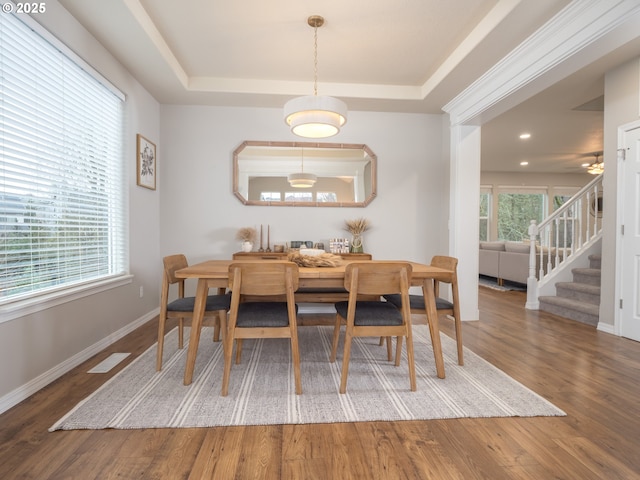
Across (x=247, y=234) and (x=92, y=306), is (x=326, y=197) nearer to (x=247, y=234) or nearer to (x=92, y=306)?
(x=247, y=234)

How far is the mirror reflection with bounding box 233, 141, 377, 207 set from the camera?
4141 millimetres

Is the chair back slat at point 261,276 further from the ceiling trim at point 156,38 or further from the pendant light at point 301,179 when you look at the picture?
the pendant light at point 301,179

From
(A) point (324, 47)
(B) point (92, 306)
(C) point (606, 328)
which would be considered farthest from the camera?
(C) point (606, 328)

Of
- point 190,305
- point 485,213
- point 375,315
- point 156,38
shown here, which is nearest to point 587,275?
point 375,315

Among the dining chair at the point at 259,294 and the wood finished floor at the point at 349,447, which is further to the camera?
the dining chair at the point at 259,294

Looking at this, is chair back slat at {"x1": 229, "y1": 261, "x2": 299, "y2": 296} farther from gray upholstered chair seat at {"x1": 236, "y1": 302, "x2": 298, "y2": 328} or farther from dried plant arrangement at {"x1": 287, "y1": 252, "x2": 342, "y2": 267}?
dried plant arrangement at {"x1": 287, "y1": 252, "x2": 342, "y2": 267}

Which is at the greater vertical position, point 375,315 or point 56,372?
point 375,315

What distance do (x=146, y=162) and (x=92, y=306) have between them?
1.63 meters

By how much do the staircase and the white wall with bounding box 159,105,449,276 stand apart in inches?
61.3

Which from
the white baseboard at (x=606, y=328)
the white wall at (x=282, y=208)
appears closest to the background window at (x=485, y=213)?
the white wall at (x=282, y=208)

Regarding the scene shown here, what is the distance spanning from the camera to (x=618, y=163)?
333 cm

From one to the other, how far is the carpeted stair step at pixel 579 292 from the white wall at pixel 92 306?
4.93m

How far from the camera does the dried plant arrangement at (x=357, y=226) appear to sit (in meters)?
4.17

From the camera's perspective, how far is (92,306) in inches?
105
